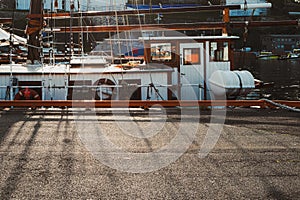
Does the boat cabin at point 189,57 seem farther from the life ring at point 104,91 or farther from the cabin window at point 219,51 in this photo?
the life ring at point 104,91

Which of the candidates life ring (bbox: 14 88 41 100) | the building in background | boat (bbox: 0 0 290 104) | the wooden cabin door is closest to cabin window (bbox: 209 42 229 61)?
boat (bbox: 0 0 290 104)

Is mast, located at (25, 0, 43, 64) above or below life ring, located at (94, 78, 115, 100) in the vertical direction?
above

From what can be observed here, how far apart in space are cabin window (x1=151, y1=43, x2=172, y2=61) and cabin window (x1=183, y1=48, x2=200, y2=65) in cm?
50

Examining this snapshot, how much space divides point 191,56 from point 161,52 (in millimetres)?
1012

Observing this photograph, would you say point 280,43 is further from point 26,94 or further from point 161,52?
point 26,94

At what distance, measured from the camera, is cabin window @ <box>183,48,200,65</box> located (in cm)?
1388

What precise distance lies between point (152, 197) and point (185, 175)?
0.86 meters

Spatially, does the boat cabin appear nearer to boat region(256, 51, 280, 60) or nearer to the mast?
the mast

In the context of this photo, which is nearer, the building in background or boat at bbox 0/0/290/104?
boat at bbox 0/0/290/104

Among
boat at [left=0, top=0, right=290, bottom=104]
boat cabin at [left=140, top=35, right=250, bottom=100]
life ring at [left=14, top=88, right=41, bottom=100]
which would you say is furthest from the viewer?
boat cabin at [left=140, top=35, right=250, bottom=100]

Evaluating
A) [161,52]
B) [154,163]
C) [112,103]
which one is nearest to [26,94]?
[112,103]

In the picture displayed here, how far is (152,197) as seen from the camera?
4.80m

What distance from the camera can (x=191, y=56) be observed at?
547 inches

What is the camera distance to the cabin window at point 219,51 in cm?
1410
